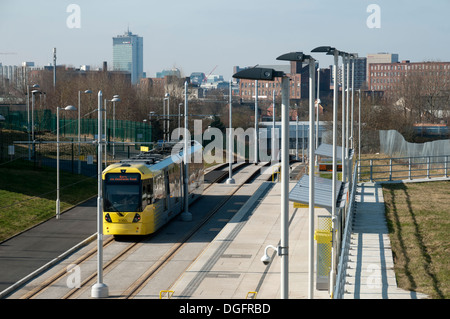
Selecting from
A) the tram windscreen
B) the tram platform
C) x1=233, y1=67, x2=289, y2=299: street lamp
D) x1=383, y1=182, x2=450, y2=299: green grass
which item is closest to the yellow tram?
the tram windscreen

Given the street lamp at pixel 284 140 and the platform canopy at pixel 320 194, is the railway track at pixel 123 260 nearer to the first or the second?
the platform canopy at pixel 320 194

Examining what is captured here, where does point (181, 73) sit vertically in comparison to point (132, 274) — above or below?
above

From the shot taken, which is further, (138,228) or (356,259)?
(138,228)

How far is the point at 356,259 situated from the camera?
1941 centimetres

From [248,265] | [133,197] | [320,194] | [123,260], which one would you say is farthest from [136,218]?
[320,194]

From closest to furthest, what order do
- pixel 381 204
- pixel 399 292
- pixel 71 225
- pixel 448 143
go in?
pixel 399 292 → pixel 71 225 → pixel 381 204 → pixel 448 143

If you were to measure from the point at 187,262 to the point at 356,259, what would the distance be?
5.76m

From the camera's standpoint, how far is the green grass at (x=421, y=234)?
17.2 m

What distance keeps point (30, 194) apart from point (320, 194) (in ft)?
58.5

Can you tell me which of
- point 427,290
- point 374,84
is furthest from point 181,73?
point 374,84

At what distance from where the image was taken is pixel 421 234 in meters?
23.5

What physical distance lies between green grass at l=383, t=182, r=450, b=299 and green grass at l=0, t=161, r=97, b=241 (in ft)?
45.8
